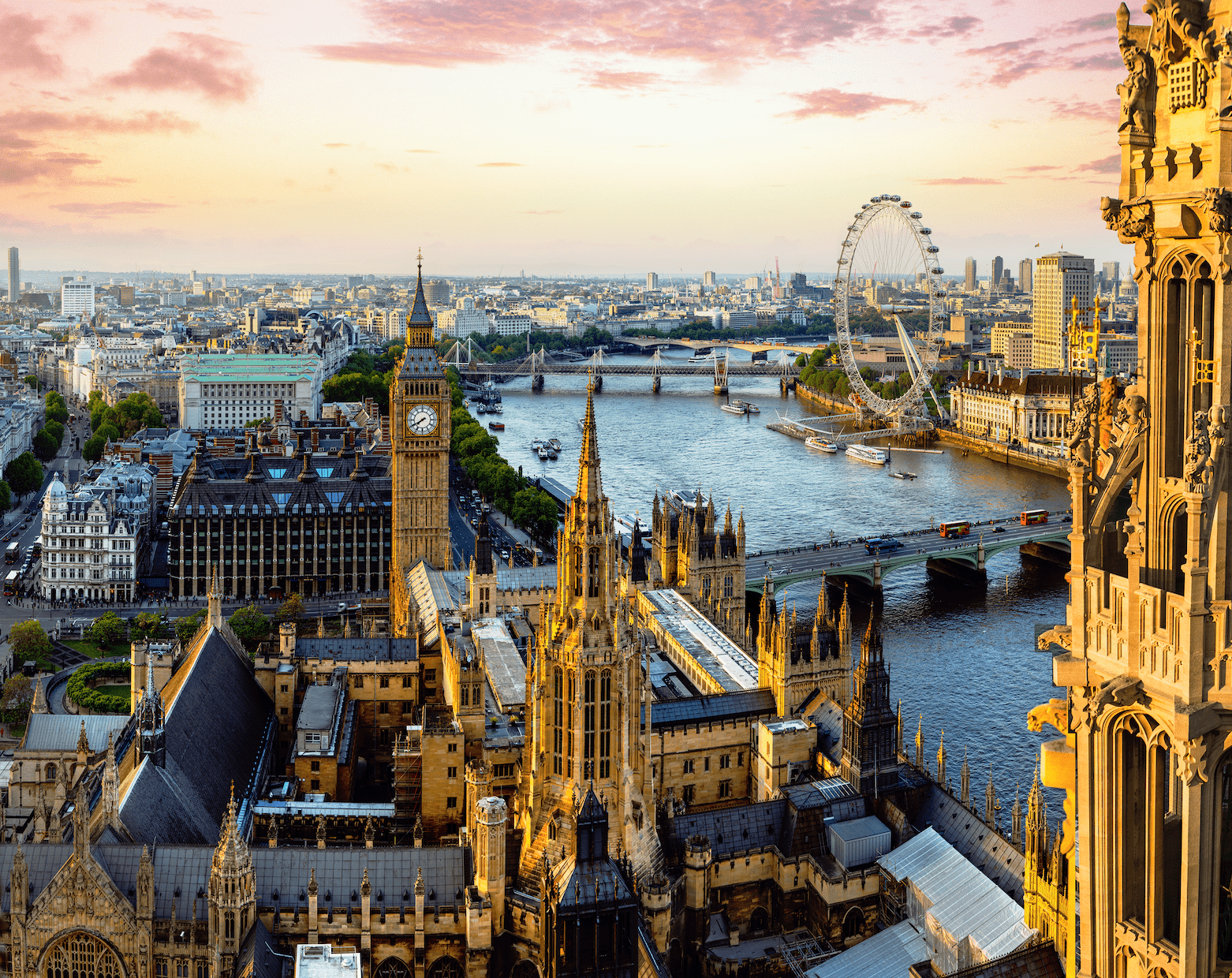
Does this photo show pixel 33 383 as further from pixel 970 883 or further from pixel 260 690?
pixel 970 883

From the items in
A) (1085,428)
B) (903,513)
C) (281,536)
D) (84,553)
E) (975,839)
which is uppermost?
(1085,428)

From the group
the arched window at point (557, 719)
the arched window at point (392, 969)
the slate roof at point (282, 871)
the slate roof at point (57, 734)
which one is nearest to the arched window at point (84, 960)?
the slate roof at point (282, 871)

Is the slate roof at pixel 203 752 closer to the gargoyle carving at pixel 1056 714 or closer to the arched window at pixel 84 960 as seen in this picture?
the arched window at pixel 84 960

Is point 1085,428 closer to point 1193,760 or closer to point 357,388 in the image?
point 1193,760

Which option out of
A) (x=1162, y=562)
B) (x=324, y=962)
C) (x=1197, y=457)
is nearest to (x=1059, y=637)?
(x=1162, y=562)

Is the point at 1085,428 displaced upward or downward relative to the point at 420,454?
upward

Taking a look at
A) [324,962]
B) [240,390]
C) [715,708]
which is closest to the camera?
[324,962]

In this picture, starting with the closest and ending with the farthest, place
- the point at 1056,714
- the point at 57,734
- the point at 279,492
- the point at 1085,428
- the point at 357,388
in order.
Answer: the point at 1085,428 < the point at 1056,714 < the point at 57,734 < the point at 279,492 < the point at 357,388

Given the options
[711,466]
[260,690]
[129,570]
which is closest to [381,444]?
[129,570]
